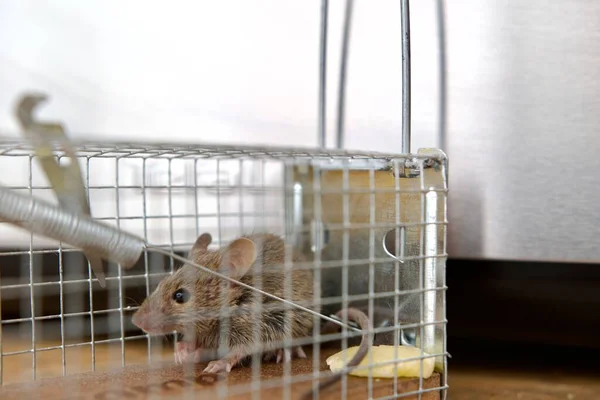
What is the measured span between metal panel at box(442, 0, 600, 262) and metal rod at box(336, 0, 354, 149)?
29 centimetres

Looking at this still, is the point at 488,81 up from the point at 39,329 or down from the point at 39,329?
up

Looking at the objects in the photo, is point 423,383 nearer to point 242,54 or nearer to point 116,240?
point 116,240

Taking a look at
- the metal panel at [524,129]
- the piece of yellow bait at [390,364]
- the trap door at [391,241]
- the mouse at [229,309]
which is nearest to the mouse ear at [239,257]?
the mouse at [229,309]

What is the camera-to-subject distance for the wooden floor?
1.38 metres

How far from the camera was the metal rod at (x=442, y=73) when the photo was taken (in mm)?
1435

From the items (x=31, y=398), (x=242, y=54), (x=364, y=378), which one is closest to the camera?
(x=31, y=398)

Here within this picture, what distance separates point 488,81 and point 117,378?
40.5 inches

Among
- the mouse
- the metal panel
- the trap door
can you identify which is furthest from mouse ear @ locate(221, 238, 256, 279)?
the metal panel

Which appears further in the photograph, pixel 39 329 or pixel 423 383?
pixel 39 329

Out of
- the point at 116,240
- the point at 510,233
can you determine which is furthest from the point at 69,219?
the point at 510,233

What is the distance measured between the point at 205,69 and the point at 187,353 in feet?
2.93

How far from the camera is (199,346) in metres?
1.35

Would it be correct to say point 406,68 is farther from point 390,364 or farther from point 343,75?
point 390,364

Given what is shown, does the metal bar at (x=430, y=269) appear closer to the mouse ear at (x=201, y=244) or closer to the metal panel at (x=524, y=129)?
the metal panel at (x=524, y=129)
